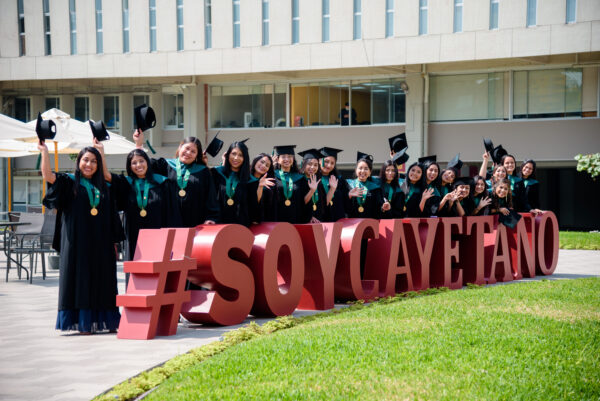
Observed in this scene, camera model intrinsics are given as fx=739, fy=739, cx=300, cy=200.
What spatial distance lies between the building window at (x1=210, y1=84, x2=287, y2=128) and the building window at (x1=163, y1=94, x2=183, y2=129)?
6.37 feet

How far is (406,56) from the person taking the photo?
29266 millimetres

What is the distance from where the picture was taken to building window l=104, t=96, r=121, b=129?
37000 mm

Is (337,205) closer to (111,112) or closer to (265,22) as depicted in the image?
(265,22)

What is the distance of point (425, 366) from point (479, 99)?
26.1m

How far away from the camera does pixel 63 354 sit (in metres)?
6.62

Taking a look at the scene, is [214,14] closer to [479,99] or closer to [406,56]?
[406,56]

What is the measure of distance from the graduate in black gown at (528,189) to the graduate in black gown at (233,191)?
703 cm

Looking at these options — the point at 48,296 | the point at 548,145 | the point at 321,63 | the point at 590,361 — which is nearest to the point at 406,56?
the point at 321,63

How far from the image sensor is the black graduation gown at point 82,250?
764 centimetres

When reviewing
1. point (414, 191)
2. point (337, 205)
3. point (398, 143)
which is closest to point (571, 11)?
point (398, 143)

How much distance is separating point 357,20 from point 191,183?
23177 millimetres

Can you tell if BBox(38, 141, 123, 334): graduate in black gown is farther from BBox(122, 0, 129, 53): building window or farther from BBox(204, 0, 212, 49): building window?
BBox(122, 0, 129, 53): building window

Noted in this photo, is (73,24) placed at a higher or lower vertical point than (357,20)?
higher

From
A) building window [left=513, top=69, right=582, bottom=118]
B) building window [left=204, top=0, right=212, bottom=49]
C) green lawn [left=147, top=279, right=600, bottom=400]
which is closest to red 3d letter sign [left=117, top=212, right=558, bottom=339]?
green lawn [left=147, top=279, right=600, bottom=400]
